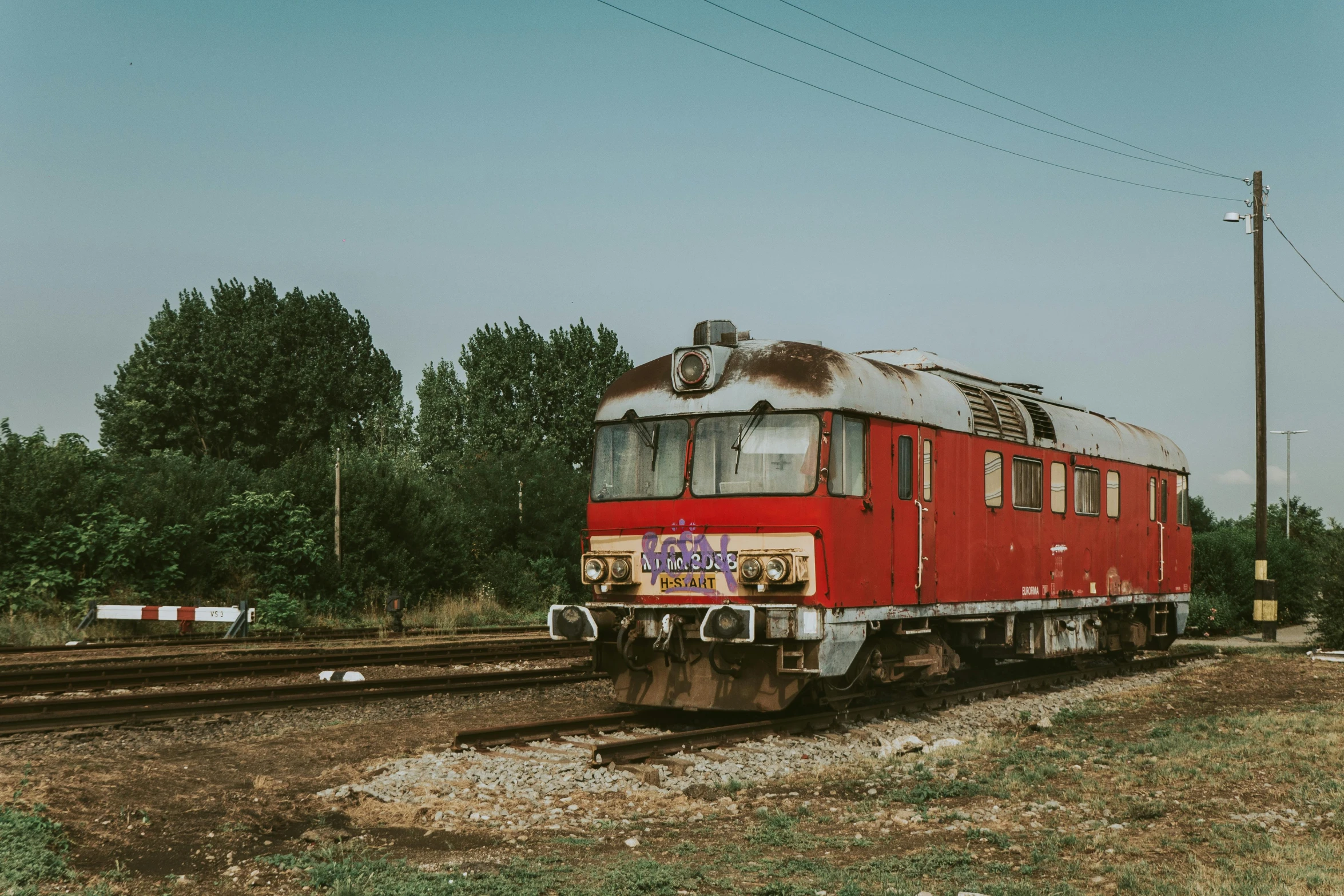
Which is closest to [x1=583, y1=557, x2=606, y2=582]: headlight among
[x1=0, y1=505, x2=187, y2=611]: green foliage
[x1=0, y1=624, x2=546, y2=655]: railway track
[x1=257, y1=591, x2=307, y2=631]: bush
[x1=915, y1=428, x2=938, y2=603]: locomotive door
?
[x1=915, y1=428, x2=938, y2=603]: locomotive door

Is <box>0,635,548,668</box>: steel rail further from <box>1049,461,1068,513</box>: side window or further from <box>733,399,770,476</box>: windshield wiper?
<box>1049,461,1068,513</box>: side window

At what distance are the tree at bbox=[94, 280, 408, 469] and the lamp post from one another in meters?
33.7

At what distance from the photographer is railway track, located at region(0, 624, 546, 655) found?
64.4 ft

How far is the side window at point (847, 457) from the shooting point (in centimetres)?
1122

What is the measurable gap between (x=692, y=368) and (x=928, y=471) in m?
2.90

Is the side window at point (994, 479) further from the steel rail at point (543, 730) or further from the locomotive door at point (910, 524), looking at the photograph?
the steel rail at point (543, 730)

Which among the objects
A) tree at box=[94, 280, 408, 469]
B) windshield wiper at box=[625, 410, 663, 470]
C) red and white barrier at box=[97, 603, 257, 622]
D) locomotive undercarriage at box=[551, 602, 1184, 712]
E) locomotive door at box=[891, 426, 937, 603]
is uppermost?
tree at box=[94, 280, 408, 469]

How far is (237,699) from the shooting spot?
44.7ft

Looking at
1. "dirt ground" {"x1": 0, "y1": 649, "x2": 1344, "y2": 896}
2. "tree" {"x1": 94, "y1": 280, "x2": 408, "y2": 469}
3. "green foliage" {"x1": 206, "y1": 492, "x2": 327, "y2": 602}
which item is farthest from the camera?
"tree" {"x1": 94, "y1": 280, "x2": 408, "y2": 469}

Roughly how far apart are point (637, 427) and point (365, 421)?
43.0 meters

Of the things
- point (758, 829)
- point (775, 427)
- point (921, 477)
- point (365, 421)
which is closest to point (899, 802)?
point (758, 829)

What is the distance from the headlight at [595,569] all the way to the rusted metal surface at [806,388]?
5.19 feet

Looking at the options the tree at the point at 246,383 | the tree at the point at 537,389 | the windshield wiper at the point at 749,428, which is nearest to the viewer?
the windshield wiper at the point at 749,428

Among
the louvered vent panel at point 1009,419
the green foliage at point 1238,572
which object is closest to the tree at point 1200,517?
the green foliage at point 1238,572
